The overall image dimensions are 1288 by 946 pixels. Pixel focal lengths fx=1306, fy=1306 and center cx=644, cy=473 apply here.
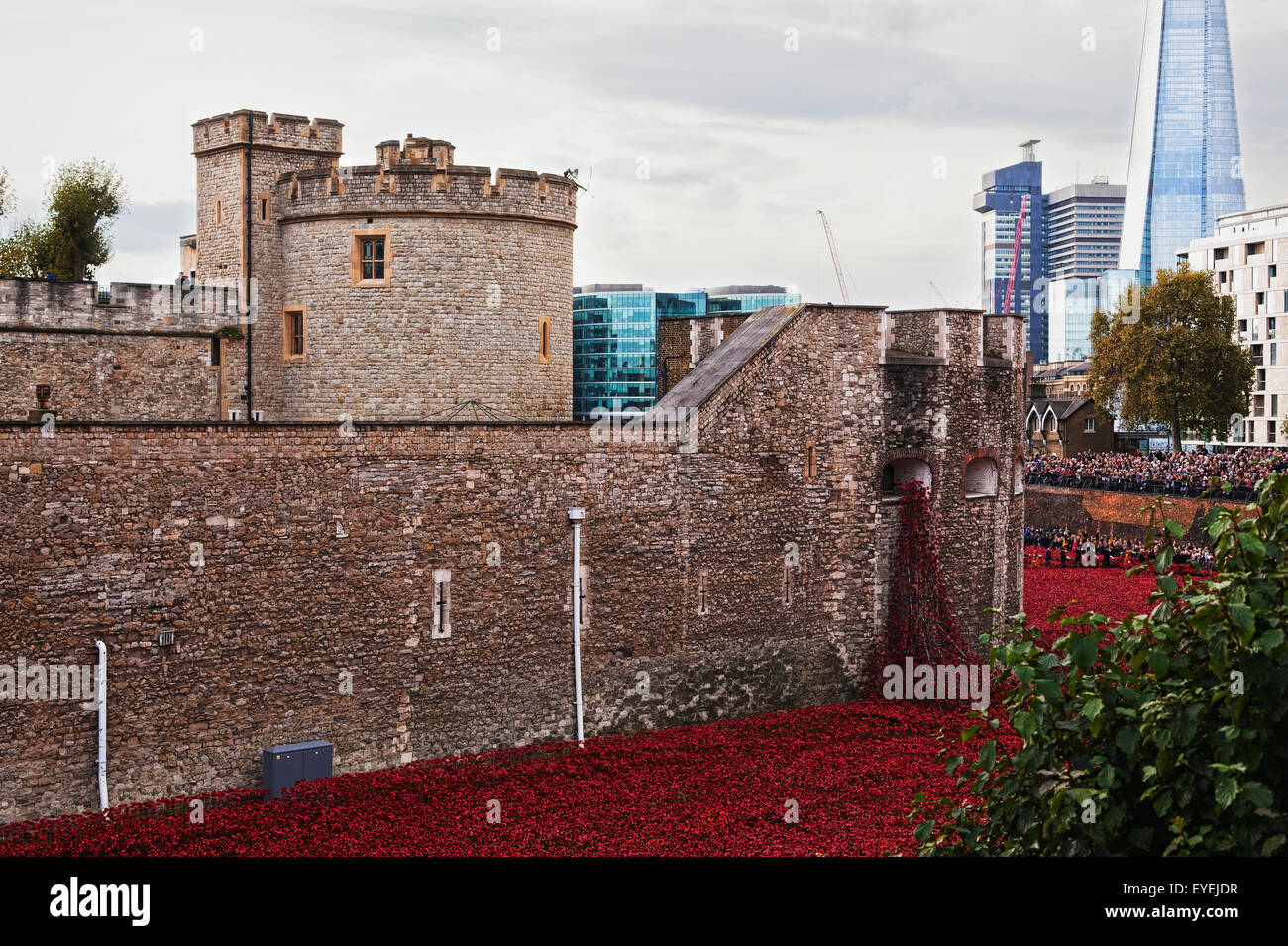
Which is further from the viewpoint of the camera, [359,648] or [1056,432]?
[1056,432]

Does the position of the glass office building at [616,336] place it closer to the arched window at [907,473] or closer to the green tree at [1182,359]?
the green tree at [1182,359]

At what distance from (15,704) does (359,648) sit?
16.6 feet

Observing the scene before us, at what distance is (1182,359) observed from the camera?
7612 centimetres

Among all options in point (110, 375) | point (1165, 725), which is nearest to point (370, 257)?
point (110, 375)

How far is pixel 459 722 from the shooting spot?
21453mm

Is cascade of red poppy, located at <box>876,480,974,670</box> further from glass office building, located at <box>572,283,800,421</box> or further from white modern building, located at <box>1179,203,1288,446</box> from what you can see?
glass office building, located at <box>572,283,800,421</box>

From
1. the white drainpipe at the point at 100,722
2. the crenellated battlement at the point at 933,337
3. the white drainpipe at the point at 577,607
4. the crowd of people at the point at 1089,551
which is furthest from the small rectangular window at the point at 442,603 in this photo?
the crowd of people at the point at 1089,551

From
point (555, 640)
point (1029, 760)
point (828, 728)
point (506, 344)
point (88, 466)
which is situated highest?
point (506, 344)

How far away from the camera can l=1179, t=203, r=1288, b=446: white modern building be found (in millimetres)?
90812

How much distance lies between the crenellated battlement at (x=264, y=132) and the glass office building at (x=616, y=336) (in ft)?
304

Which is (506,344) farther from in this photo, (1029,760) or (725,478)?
(1029,760)

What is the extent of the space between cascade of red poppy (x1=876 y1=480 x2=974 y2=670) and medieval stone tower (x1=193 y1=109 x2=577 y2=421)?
8188mm

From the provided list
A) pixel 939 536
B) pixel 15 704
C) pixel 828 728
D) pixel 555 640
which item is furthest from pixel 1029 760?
pixel 939 536
